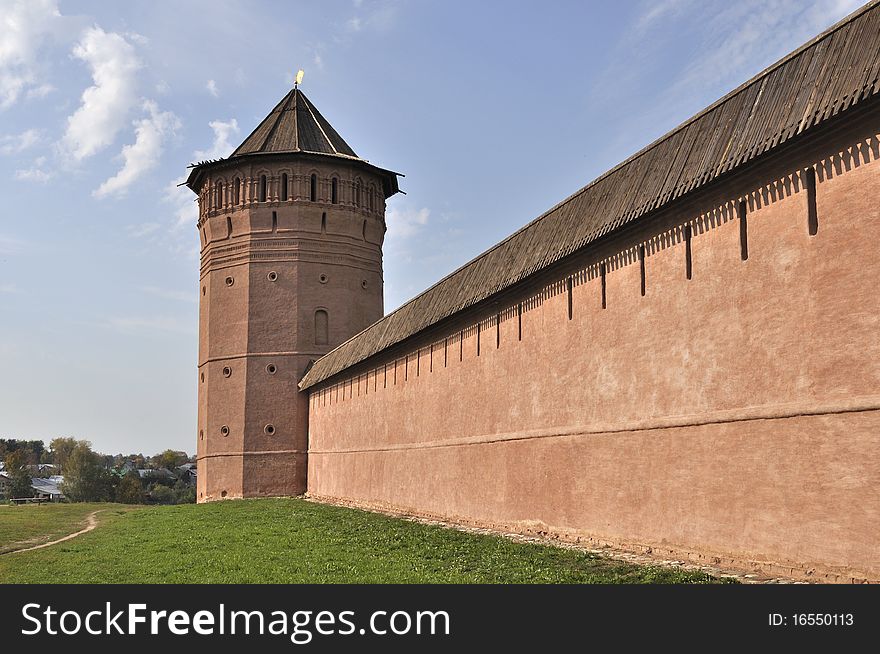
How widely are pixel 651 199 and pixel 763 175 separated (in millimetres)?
1417

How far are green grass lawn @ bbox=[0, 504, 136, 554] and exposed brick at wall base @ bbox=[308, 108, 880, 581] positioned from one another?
728 centimetres

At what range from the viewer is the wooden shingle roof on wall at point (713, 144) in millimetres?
6145

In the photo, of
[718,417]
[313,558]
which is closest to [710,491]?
[718,417]

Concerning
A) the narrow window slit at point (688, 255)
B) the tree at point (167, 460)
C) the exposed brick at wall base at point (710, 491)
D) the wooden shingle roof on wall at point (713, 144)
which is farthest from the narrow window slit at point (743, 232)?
the tree at point (167, 460)

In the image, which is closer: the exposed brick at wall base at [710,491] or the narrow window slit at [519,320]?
the exposed brick at wall base at [710,491]

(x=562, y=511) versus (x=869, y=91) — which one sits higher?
(x=869, y=91)

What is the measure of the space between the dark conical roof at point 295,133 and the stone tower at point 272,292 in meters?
0.06

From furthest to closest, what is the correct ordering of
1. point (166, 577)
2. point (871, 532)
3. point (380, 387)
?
1. point (380, 387)
2. point (166, 577)
3. point (871, 532)

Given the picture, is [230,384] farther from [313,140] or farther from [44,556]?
[44,556]

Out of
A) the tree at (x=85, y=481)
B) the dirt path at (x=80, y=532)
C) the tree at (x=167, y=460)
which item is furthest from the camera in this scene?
the tree at (x=167, y=460)

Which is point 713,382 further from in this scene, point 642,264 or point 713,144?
point 713,144

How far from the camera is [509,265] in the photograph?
11484mm

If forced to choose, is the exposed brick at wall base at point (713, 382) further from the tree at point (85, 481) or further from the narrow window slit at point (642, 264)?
the tree at point (85, 481)

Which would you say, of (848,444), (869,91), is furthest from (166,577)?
(869,91)
